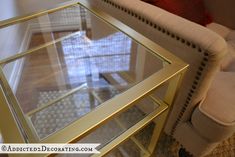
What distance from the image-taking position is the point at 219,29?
133 centimetres

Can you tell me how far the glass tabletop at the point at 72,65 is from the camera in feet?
2.94

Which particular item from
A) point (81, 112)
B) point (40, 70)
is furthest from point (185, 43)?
point (40, 70)

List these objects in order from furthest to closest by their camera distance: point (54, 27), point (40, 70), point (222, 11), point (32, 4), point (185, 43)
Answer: point (32, 4)
point (222, 11)
point (54, 27)
point (40, 70)
point (185, 43)

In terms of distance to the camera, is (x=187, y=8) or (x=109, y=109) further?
(x=187, y=8)

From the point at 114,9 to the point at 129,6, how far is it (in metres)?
0.09

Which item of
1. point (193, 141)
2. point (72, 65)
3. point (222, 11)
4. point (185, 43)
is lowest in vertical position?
point (193, 141)

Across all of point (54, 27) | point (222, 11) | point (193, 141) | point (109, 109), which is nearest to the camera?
point (109, 109)

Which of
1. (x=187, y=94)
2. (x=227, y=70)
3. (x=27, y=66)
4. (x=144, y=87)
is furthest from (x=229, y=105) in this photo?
(x=27, y=66)

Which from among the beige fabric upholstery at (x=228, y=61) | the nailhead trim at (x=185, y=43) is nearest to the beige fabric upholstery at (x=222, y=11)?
the beige fabric upholstery at (x=228, y=61)

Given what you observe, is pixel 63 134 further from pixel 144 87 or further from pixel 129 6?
pixel 129 6

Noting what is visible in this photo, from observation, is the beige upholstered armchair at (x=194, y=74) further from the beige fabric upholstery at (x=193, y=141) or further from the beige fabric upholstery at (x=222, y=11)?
the beige fabric upholstery at (x=222, y=11)

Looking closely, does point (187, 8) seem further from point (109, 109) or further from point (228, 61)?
point (109, 109)

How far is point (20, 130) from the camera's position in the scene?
20.1 inches

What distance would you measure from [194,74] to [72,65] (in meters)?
0.62
